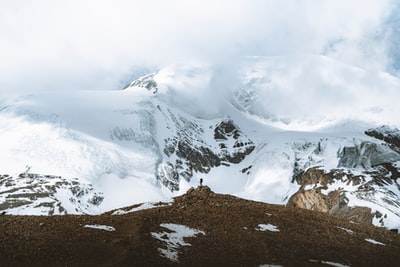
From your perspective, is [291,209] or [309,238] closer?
[309,238]

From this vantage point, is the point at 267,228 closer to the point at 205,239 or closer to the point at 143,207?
the point at 205,239

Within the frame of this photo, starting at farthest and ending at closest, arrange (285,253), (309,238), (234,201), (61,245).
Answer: (234,201)
(309,238)
(285,253)
(61,245)

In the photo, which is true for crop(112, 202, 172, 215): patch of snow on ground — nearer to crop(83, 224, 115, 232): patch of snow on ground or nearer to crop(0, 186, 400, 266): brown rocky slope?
crop(0, 186, 400, 266): brown rocky slope

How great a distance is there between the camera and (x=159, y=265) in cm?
2692

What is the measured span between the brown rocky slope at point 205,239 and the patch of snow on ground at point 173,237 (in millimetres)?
98

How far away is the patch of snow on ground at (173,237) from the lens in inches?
1110

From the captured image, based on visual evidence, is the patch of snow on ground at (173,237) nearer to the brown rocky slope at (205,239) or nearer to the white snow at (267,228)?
the brown rocky slope at (205,239)

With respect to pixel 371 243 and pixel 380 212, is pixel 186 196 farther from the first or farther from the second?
pixel 380 212

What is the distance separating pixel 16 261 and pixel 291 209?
1825 centimetres

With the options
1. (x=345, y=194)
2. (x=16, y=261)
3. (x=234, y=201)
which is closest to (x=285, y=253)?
(x=234, y=201)

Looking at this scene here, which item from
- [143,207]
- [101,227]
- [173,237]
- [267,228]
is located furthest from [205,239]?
[143,207]

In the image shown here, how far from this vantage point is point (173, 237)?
30047 millimetres

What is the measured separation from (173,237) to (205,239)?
60.7 inches

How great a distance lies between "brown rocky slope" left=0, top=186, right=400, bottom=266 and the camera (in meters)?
27.0
